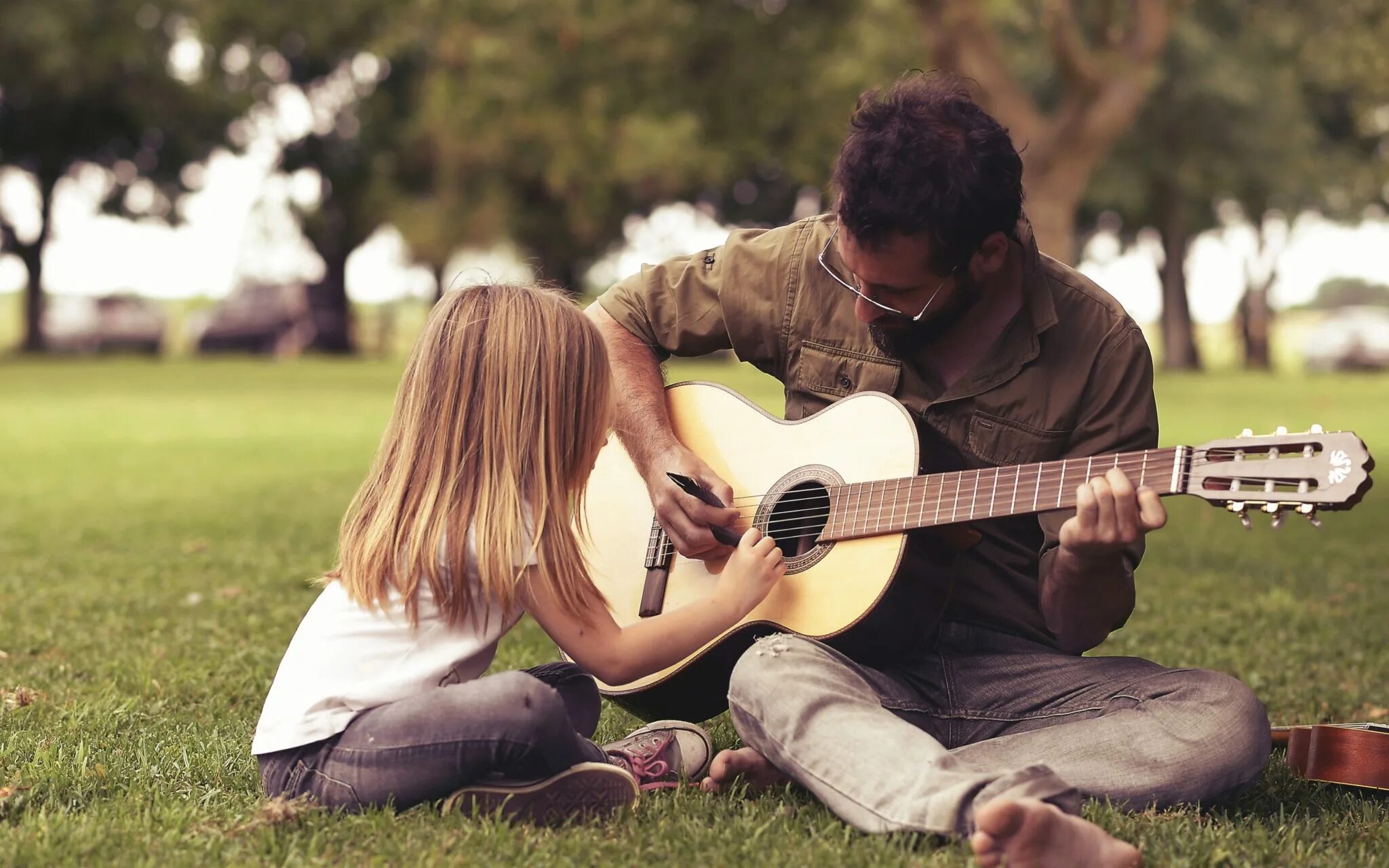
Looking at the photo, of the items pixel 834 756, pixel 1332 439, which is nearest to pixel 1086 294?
pixel 1332 439

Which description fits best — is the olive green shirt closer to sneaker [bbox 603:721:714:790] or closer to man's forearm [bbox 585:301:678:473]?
man's forearm [bbox 585:301:678:473]

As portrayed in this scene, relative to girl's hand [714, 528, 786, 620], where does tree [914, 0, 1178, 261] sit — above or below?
above

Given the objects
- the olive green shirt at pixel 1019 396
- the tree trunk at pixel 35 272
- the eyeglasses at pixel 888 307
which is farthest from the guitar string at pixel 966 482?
the tree trunk at pixel 35 272

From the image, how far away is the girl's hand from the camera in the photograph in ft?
11.3

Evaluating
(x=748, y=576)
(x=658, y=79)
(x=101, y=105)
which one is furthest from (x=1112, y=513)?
(x=101, y=105)

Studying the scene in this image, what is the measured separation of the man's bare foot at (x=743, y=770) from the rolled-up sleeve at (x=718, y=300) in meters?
1.24

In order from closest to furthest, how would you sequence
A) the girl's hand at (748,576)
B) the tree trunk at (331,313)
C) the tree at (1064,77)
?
1. the girl's hand at (748,576)
2. the tree at (1064,77)
3. the tree trunk at (331,313)

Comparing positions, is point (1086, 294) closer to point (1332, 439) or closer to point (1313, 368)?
point (1332, 439)

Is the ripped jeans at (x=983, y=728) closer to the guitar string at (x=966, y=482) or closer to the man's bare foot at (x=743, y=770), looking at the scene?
the man's bare foot at (x=743, y=770)

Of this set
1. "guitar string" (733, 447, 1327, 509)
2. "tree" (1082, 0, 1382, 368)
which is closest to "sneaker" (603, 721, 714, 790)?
"guitar string" (733, 447, 1327, 509)

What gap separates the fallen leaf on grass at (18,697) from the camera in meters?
4.40

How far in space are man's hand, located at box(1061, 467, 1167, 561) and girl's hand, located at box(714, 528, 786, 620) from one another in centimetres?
70

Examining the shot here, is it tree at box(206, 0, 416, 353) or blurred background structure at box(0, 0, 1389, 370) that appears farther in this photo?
tree at box(206, 0, 416, 353)

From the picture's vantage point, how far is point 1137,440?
141 inches
